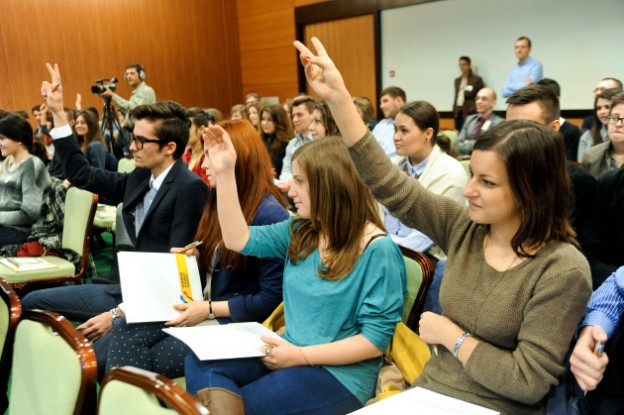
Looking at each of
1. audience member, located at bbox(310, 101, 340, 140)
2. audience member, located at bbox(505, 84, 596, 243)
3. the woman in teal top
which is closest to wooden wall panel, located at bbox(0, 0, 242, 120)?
audience member, located at bbox(310, 101, 340, 140)

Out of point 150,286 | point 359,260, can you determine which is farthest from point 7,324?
point 359,260

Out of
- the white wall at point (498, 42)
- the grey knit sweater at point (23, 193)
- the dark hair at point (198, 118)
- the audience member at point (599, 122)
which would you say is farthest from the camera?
the white wall at point (498, 42)

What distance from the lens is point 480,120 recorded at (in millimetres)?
6496

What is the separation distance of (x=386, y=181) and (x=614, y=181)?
1361 mm

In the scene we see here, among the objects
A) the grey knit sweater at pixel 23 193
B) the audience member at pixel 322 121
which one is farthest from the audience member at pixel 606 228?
the grey knit sweater at pixel 23 193

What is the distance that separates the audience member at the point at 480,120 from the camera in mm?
6270

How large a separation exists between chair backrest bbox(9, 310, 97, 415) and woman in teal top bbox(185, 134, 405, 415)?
0.33 meters

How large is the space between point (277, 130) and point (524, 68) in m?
3.94

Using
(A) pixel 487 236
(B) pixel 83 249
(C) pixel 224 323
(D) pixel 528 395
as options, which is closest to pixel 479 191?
(A) pixel 487 236

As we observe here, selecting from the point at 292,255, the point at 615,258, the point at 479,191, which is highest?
the point at 479,191

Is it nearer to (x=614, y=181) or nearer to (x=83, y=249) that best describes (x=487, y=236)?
(x=614, y=181)

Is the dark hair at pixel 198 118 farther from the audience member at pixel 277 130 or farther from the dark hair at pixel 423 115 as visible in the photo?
the dark hair at pixel 423 115

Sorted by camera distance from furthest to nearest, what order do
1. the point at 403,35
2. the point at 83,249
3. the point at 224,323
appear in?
1. the point at 403,35
2. the point at 83,249
3. the point at 224,323

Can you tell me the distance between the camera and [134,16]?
34.3 ft
